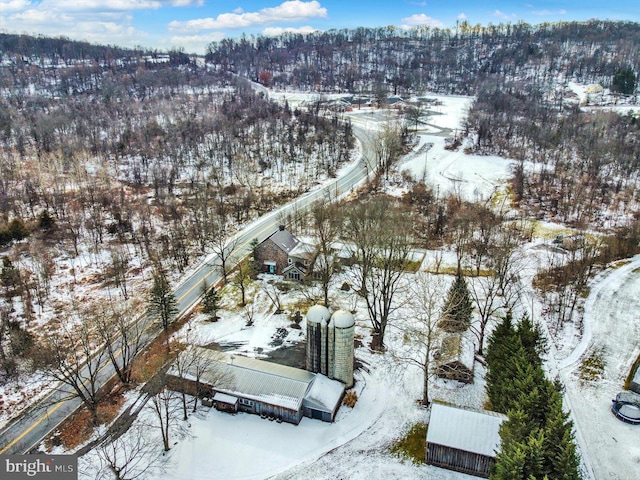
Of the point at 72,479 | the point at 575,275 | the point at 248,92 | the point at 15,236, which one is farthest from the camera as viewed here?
the point at 248,92

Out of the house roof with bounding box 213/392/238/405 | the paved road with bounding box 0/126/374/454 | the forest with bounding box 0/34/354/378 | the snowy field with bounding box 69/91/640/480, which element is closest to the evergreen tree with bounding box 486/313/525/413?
the snowy field with bounding box 69/91/640/480

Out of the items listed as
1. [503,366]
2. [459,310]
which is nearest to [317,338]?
[503,366]

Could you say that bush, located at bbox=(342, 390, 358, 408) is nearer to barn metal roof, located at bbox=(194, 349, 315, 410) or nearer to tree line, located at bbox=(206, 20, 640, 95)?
barn metal roof, located at bbox=(194, 349, 315, 410)

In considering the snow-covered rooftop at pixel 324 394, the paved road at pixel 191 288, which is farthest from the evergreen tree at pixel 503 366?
the paved road at pixel 191 288

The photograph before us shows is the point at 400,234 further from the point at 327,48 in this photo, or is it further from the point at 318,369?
the point at 327,48

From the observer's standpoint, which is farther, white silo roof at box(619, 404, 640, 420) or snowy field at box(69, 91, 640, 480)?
white silo roof at box(619, 404, 640, 420)

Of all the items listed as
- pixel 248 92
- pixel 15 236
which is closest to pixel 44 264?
pixel 15 236

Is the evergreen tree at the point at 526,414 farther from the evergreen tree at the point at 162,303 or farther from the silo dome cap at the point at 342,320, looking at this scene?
the evergreen tree at the point at 162,303
